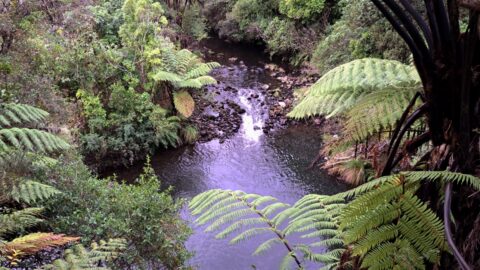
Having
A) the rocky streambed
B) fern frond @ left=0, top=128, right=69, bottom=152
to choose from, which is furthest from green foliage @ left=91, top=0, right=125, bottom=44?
fern frond @ left=0, top=128, right=69, bottom=152

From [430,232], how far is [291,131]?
8.02 meters

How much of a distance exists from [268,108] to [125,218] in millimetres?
6242

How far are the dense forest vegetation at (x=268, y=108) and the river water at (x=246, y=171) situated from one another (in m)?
0.29

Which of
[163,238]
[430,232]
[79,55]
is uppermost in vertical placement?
[430,232]

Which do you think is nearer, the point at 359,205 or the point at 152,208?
the point at 359,205

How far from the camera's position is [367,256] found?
114 cm

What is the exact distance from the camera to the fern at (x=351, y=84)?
189 centimetres

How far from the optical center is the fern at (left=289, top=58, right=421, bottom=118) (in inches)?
74.4

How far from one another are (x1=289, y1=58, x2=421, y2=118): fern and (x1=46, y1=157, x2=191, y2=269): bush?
2.47m

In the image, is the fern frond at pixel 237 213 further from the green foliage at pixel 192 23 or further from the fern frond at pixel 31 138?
the green foliage at pixel 192 23

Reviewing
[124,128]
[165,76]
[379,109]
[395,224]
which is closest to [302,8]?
[165,76]

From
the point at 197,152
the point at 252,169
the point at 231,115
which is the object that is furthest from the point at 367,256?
the point at 231,115

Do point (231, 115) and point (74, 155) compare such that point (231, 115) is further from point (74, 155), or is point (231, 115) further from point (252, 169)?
point (74, 155)

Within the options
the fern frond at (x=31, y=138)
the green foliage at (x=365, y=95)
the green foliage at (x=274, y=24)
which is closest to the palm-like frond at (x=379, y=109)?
the green foliage at (x=365, y=95)
